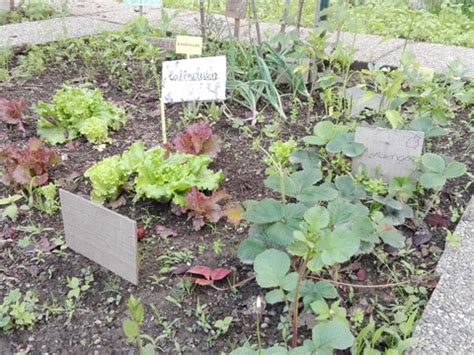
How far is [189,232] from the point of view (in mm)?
1583

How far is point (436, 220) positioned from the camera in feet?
5.29

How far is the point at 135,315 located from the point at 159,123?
141 centimetres

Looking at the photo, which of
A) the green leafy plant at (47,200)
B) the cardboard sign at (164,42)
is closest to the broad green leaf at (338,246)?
the green leafy plant at (47,200)

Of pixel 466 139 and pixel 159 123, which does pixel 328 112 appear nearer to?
pixel 466 139

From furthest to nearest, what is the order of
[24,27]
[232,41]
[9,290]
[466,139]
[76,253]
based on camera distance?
[24,27], [232,41], [466,139], [76,253], [9,290]

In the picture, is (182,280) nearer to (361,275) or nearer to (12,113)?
(361,275)

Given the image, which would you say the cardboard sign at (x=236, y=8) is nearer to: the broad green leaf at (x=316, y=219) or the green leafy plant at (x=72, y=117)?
the green leafy plant at (x=72, y=117)

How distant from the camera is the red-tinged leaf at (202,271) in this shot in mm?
1370

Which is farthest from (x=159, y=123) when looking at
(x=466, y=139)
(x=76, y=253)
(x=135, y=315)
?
(x=135, y=315)

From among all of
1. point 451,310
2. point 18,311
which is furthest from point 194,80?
point 451,310

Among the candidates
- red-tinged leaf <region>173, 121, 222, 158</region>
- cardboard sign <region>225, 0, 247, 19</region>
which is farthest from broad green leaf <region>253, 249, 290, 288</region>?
cardboard sign <region>225, 0, 247, 19</region>

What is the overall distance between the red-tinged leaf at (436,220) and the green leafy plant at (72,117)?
116cm

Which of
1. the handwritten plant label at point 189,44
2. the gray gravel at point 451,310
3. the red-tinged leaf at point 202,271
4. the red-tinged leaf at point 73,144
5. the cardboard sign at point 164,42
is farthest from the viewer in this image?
the cardboard sign at point 164,42

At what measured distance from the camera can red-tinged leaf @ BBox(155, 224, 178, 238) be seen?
1562mm
